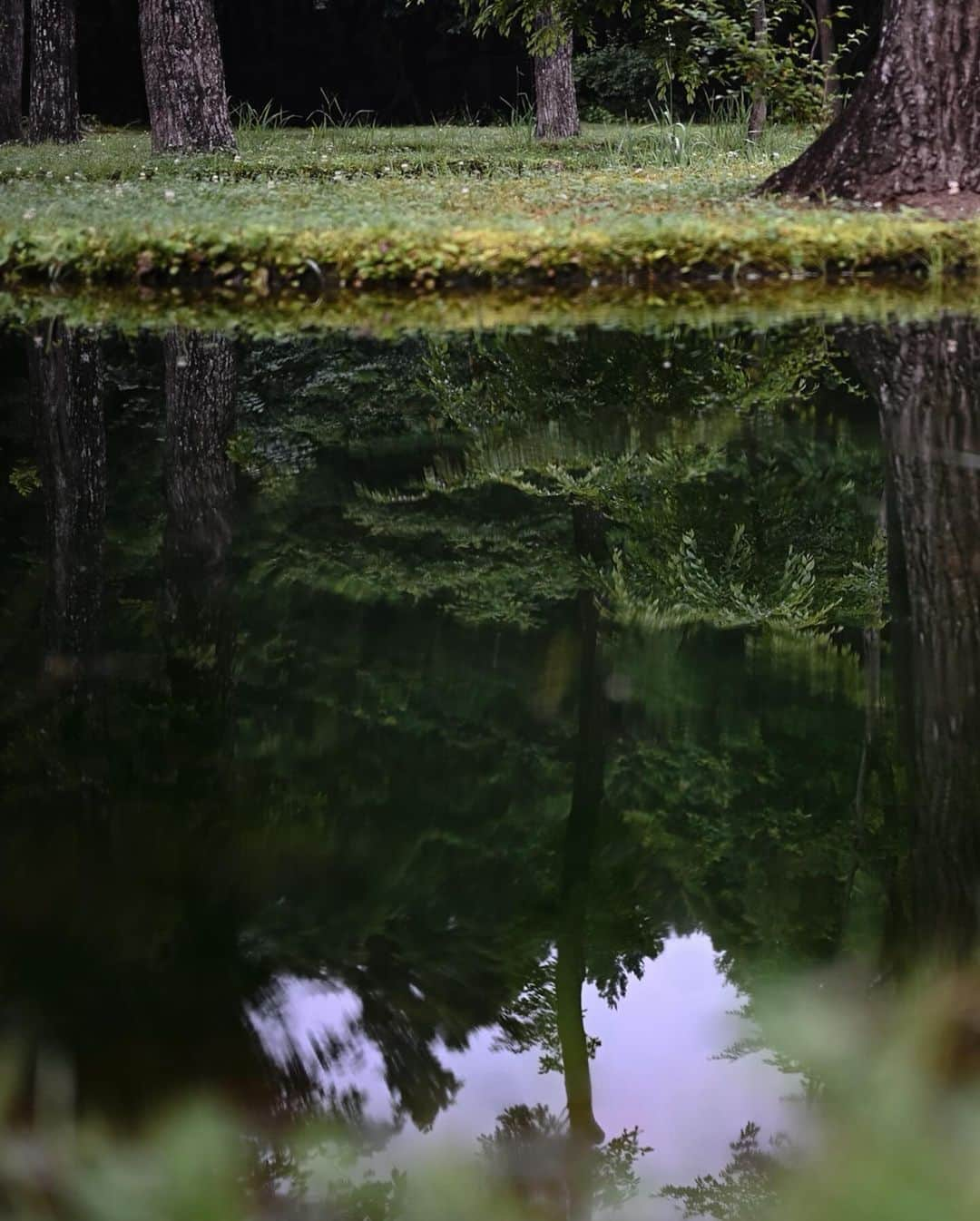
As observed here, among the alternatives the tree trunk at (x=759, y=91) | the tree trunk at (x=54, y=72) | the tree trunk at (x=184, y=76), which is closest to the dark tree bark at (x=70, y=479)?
the tree trunk at (x=184, y=76)

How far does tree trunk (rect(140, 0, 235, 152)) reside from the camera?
1466 centimetres

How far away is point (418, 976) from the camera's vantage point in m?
1.76

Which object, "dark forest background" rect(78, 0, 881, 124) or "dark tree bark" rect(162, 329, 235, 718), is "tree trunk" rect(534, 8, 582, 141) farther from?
"dark tree bark" rect(162, 329, 235, 718)

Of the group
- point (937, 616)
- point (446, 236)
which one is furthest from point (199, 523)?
point (446, 236)

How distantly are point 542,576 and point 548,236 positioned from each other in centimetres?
546

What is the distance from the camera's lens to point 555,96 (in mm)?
19484

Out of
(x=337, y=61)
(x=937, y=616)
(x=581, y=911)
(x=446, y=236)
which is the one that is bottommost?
(x=581, y=911)

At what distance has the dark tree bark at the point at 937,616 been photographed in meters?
1.90

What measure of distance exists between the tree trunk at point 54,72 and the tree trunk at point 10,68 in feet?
2.33

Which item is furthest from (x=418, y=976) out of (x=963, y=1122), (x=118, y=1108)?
(x=963, y=1122)

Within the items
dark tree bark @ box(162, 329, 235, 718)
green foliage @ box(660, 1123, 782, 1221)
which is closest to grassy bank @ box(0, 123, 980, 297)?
dark tree bark @ box(162, 329, 235, 718)

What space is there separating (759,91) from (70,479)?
11162mm

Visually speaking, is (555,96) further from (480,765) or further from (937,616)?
(480,765)

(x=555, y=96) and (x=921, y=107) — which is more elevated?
(x=555, y=96)
